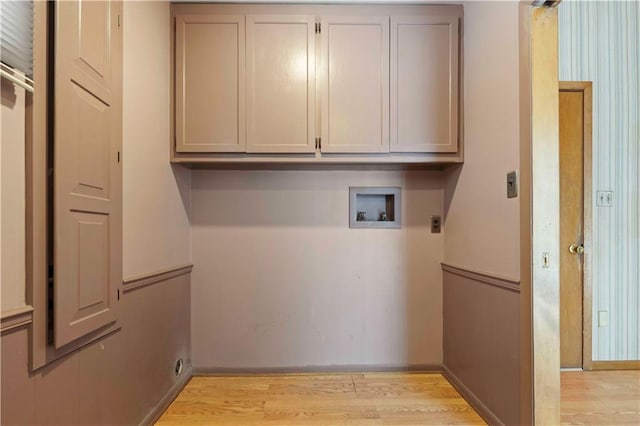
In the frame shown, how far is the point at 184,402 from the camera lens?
2043 millimetres

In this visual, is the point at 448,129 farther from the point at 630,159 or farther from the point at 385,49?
the point at 630,159

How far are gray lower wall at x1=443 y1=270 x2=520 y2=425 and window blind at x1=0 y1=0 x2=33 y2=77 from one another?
217cm

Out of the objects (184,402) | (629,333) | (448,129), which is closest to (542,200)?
(448,129)

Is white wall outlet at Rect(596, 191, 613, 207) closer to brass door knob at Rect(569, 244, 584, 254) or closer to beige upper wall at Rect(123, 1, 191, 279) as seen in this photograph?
brass door knob at Rect(569, 244, 584, 254)

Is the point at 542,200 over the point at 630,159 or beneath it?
beneath

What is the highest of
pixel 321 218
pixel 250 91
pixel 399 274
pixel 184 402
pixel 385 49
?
pixel 385 49

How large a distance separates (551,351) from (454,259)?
0.86 metres

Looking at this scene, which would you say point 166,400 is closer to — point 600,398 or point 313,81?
point 313,81

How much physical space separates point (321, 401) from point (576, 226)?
2.27 meters

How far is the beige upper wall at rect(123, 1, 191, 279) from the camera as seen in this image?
1.61 metres

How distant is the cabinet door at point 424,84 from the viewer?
2115mm

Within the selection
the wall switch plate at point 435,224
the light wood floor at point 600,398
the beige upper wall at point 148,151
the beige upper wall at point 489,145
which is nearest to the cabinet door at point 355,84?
the beige upper wall at point 489,145

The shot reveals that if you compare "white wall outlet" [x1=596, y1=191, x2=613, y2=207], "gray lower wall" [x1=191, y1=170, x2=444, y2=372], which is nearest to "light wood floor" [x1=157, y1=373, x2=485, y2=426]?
"gray lower wall" [x1=191, y1=170, x2=444, y2=372]

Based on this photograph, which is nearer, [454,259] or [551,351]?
[551,351]
